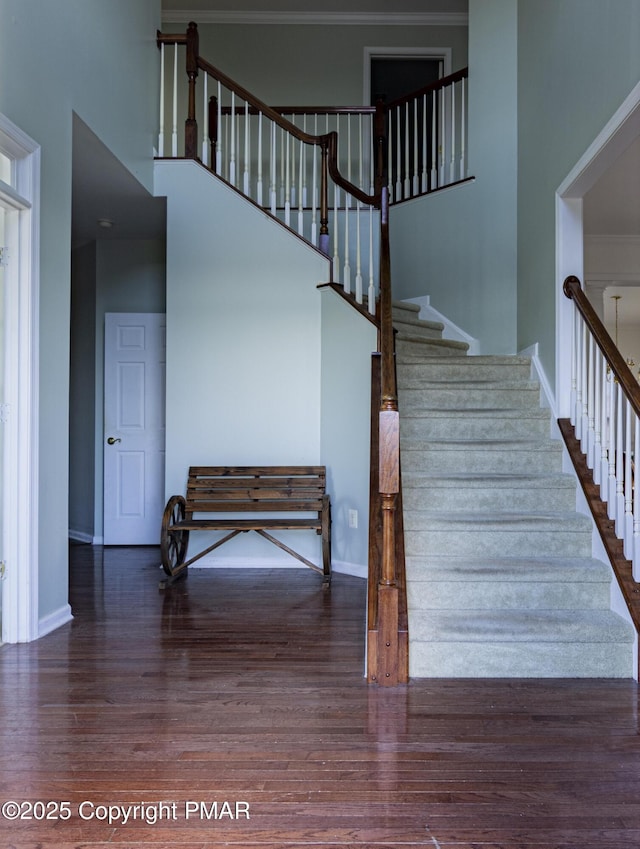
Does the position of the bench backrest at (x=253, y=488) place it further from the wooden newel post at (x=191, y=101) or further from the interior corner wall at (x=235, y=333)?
the wooden newel post at (x=191, y=101)

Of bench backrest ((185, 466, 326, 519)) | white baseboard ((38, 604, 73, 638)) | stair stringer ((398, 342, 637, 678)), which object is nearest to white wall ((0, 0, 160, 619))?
white baseboard ((38, 604, 73, 638))

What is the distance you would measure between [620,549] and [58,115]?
3634 millimetres

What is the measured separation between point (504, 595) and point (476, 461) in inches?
41.7

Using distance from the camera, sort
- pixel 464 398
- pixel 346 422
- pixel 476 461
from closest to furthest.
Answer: pixel 476 461, pixel 464 398, pixel 346 422

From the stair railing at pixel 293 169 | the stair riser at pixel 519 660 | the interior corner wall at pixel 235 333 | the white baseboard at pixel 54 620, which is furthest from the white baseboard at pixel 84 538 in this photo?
the stair riser at pixel 519 660

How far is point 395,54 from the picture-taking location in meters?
7.07

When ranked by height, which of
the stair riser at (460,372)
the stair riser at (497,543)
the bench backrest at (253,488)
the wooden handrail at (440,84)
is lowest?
the stair riser at (497,543)

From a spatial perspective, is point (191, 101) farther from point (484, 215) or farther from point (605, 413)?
point (605, 413)

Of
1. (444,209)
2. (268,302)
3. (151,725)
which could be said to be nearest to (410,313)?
(444,209)

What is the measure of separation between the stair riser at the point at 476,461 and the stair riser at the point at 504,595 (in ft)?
3.14

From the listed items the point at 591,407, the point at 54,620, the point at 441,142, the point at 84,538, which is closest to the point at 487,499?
the point at 591,407

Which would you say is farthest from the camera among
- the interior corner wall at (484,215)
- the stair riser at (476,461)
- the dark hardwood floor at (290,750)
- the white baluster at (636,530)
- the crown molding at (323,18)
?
the crown molding at (323,18)

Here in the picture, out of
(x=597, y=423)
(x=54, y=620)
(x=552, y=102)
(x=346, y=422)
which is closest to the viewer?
(x=54, y=620)

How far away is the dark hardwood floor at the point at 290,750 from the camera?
5.69 feet
